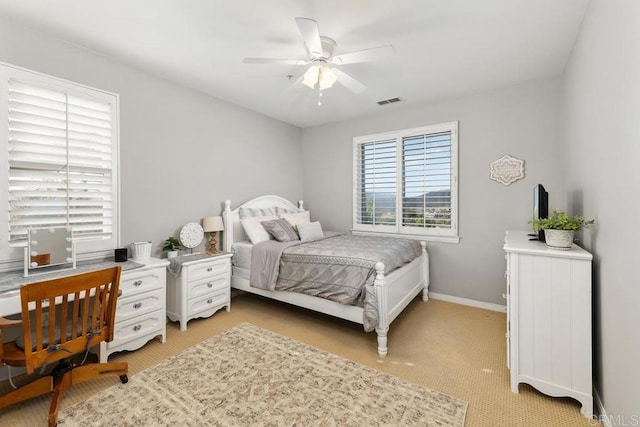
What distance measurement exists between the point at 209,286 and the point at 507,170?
380cm

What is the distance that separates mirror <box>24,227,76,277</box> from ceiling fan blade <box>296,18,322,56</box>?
249cm

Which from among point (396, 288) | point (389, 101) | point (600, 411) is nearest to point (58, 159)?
point (396, 288)

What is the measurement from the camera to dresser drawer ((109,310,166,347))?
7.85 feet

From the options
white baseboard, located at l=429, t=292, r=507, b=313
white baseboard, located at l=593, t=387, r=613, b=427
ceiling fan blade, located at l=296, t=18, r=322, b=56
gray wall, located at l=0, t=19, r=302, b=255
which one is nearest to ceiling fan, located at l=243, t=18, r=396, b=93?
ceiling fan blade, located at l=296, t=18, r=322, b=56

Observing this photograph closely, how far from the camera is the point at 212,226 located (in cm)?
354

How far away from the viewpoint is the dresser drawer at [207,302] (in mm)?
3029

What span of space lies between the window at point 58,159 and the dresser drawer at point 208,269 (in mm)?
783

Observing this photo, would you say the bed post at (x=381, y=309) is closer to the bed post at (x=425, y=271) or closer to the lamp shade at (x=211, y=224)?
the bed post at (x=425, y=271)

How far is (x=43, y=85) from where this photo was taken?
2.37 metres

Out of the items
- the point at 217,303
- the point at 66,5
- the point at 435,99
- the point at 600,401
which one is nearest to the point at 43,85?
the point at 66,5

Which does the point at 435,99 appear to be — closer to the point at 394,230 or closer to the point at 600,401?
the point at 394,230

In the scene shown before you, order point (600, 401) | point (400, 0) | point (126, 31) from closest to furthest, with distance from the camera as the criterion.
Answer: point (600, 401)
point (400, 0)
point (126, 31)

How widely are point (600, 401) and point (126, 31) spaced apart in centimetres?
433


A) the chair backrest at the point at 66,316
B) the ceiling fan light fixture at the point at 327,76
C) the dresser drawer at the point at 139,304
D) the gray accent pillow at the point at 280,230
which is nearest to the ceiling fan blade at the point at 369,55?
the ceiling fan light fixture at the point at 327,76
